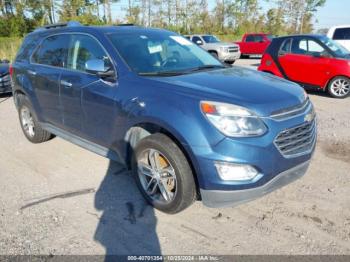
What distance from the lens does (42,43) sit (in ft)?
16.0

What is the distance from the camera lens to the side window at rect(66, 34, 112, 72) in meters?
3.69

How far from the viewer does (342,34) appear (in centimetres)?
1209

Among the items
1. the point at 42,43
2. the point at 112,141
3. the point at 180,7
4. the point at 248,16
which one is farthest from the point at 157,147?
the point at 248,16

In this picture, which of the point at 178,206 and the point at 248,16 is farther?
the point at 248,16

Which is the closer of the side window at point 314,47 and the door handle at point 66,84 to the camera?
the door handle at point 66,84

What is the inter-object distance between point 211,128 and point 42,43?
340 cm

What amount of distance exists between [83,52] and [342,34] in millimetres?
11244

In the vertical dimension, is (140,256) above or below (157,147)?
below

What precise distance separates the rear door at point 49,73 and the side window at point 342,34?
11109 millimetres

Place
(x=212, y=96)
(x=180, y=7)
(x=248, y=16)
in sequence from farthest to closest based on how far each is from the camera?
1. (x=248, y=16)
2. (x=180, y=7)
3. (x=212, y=96)

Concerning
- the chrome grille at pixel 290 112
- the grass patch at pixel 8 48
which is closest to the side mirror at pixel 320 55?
the chrome grille at pixel 290 112

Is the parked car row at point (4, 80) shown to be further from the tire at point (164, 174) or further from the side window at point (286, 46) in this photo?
the side window at point (286, 46)

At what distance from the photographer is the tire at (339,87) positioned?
Answer: 830 cm

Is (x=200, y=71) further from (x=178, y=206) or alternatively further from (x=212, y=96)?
(x=178, y=206)
